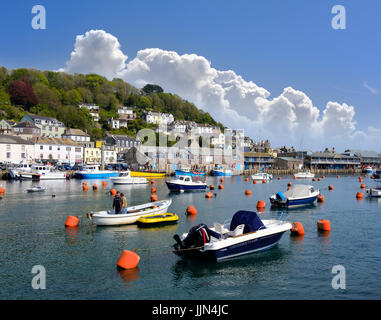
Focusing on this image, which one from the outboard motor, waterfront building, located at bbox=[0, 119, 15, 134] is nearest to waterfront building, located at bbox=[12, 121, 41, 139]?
waterfront building, located at bbox=[0, 119, 15, 134]

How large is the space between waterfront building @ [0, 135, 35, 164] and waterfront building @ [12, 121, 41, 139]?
11.2 m

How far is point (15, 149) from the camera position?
96875mm

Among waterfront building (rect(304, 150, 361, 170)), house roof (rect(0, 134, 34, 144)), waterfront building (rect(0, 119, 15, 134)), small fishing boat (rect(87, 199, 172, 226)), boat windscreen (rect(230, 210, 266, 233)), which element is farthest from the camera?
waterfront building (rect(304, 150, 361, 170))

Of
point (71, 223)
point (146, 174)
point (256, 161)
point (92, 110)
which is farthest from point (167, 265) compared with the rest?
point (92, 110)

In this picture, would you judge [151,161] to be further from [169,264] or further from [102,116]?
[169,264]

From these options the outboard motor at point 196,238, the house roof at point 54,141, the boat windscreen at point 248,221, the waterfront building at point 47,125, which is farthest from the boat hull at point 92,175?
the outboard motor at point 196,238

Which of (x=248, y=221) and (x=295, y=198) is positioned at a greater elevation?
(x=248, y=221)

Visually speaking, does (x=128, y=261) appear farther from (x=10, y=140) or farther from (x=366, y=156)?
(x=366, y=156)

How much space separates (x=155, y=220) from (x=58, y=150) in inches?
3604

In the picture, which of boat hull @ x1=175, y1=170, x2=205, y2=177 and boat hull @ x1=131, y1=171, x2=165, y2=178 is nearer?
boat hull @ x1=131, y1=171, x2=165, y2=178

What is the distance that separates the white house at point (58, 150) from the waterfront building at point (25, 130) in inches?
279

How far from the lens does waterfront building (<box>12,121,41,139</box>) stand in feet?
362

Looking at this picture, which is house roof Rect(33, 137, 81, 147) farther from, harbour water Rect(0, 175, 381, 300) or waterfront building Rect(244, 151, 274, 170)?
harbour water Rect(0, 175, 381, 300)

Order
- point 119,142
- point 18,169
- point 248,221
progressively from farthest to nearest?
point 119,142, point 18,169, point 248,221
